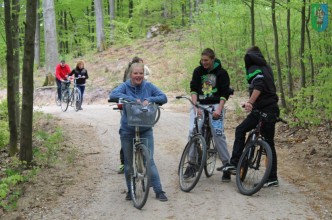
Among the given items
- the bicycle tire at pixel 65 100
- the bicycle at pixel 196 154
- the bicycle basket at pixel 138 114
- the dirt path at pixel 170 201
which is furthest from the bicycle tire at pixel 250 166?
the bicycle tire at pixel 65 100

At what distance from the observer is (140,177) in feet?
18.1

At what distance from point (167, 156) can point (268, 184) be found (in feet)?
9.31

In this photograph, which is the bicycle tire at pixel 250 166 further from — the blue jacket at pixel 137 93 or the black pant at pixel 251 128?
the blue jacket at pixel 137 93

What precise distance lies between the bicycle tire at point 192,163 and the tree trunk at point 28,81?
3041 mm

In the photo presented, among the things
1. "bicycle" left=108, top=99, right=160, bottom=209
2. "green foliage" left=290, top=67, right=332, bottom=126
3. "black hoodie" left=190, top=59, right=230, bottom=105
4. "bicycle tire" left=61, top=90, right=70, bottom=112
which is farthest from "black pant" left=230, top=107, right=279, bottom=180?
"bicycle tire" left=61, top=90, right=70, bottom=112

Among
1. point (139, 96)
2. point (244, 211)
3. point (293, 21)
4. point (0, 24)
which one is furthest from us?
point (293, 21)

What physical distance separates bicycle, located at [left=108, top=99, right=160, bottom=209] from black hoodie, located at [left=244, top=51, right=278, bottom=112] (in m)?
1.57

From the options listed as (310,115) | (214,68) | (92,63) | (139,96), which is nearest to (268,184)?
(214,68)

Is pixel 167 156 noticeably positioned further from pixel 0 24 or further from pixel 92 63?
pixel 92 63

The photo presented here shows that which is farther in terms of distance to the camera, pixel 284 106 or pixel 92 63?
pixel 92 63

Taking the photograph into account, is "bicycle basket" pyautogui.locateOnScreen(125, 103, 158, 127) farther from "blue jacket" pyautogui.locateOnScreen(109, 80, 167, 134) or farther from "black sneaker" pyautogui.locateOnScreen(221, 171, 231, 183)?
"black sneaker" pyautogui.locateOnScreen(221, 171, 231, 183)

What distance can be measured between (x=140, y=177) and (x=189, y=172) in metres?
0.97

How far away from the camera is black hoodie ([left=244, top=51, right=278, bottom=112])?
5934 millimetres

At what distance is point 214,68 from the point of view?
645 centimetres
